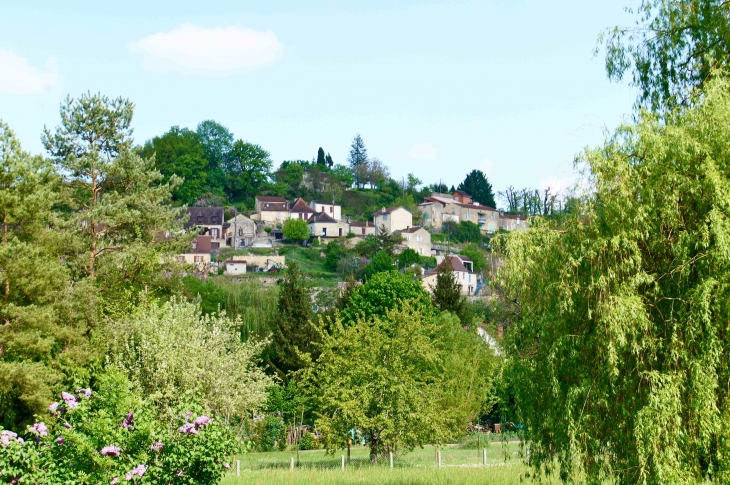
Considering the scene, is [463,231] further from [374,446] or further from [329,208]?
[374,446]

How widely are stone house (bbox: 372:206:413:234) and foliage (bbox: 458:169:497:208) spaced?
32.8 m

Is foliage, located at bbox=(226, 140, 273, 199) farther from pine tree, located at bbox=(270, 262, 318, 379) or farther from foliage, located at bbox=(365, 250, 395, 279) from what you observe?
pine tree, located at bbox=(270, 262, 318, 379)

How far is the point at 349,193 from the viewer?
520 ft

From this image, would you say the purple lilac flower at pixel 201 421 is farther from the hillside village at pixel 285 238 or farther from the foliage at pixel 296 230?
the foliage at pixel 296 230

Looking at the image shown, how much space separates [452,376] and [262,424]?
9.67 meters

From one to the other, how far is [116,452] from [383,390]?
15529mm

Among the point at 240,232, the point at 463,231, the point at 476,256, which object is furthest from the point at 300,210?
the point at 476,256

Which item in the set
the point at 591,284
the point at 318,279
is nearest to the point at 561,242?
the point at 591,284

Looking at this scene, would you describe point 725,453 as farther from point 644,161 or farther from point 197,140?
point 197,140

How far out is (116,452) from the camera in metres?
14.4

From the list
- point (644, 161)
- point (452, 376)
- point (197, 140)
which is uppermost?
point (197, 140)

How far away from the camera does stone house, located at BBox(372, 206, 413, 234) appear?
139250mm

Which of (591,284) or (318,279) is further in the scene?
(318,279)

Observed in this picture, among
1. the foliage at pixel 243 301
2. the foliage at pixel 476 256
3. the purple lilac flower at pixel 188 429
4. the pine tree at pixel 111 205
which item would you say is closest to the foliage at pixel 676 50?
the purple lilac flower at pixel 188 429
